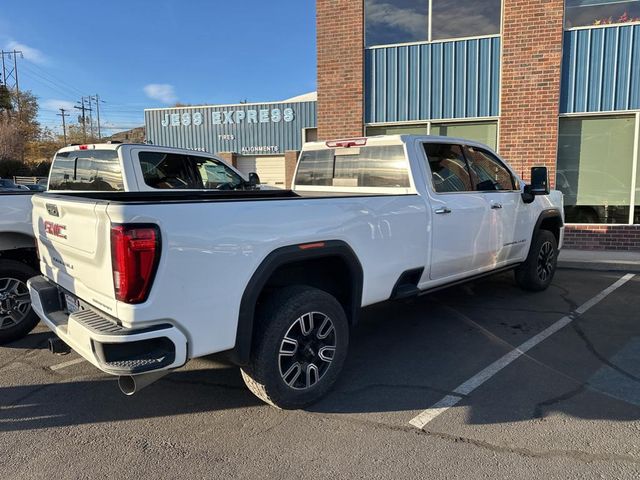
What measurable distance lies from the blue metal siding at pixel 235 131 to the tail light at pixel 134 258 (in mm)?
18356

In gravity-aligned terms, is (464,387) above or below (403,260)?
below

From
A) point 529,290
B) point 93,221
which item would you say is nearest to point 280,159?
point 529,290

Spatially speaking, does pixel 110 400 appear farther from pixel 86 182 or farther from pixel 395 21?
pixel 395 21

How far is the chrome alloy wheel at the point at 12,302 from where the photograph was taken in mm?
4562

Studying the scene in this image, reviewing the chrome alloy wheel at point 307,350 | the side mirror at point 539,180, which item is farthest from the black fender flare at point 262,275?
the side mirror at point 539,180

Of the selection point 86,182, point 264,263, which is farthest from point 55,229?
point 86,182

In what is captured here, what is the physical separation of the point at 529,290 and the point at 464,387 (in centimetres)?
323

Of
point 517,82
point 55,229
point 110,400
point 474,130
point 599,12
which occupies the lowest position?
point 110,400

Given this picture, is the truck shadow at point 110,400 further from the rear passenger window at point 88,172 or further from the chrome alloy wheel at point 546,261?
the chrome alloy wheel at point 546,261

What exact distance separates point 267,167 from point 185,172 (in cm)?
1491

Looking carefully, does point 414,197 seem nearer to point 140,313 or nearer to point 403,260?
point 403,260

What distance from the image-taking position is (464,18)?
10.1 m

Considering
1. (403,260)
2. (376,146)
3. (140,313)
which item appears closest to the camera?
(140,313)

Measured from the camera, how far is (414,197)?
166 inches
